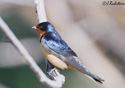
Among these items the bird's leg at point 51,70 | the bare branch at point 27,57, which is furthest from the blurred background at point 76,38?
the bare branch at point 27,57

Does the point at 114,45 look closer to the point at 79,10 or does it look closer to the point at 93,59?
the point at 93,59

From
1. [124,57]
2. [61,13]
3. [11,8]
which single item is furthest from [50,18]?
[124,57]

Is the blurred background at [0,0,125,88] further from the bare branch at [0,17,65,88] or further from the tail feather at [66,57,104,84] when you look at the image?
the bare branch at [0,17,65,88]

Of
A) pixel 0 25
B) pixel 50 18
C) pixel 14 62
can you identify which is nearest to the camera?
pixel 0 25

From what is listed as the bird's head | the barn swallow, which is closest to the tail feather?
the barn swallow

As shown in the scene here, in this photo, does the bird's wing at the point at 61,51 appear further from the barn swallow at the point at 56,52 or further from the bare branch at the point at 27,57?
the bare branch at the point at 27,57
